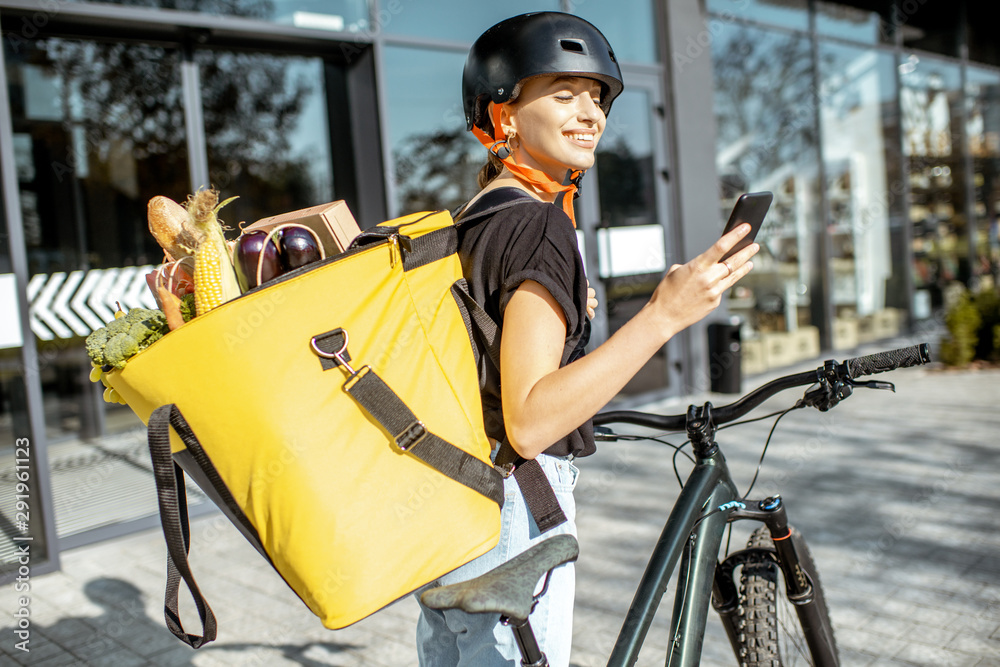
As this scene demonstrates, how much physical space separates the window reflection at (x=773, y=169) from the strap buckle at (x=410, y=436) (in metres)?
7.51

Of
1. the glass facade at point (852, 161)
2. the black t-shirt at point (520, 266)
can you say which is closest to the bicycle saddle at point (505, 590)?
the black t-shirt at point (520, 266)

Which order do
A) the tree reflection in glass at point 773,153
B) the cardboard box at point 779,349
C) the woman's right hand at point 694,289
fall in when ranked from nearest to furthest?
1. the woman's right hand at point 694,289
2. the tree reflection in glass at point 773,153
3. the cardboard box at point 779,349

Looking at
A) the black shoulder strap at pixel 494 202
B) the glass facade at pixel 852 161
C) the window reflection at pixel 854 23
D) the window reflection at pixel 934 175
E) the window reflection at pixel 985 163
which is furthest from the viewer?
the window reflection at pixel 985 163

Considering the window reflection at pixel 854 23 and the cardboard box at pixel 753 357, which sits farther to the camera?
the window reflection at pixel 854 23

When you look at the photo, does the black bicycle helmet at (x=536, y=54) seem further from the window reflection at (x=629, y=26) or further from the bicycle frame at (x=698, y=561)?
Result: the window reflection at (x=629, y=26)

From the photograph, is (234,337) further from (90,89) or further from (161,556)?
(90,89)

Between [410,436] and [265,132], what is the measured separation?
804 centimetres

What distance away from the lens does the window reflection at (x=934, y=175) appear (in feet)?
36.2

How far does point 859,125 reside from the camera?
10.3 metres

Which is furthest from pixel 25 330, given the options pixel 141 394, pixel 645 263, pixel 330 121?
pixel 645 263

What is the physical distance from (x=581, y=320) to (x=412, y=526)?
46 cm

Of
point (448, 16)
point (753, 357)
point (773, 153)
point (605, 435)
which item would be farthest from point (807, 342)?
point (605, 435)

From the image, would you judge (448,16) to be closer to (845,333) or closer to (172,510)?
(172,510)

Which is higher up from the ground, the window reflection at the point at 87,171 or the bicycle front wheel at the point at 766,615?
the window reflection at the point at 87,171
